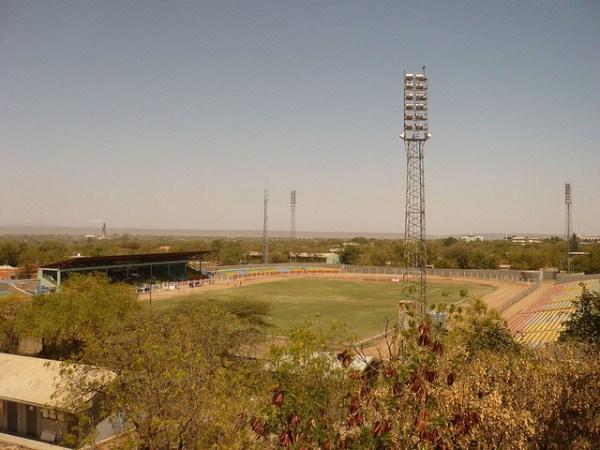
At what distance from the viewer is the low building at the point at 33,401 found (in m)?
18.0

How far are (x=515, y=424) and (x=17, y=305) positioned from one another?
104 ft

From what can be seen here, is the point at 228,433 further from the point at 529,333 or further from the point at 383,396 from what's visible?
the point at 529,333

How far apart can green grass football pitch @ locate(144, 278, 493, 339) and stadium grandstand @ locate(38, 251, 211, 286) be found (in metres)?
10.5

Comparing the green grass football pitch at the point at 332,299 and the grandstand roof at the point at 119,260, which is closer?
the green grass football pitch at the point at 332,299

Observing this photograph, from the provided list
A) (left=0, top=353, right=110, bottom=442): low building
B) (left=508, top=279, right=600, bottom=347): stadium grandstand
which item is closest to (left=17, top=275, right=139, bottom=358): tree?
(left=0, top=353, right=110, bottom=442): low building

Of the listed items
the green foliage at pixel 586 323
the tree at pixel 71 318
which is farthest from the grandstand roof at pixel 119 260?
the green foliage at pixel 586 323

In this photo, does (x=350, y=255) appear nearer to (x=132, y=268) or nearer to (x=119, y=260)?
(x=132, y=268)

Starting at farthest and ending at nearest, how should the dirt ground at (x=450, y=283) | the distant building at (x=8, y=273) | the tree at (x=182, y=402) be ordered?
1. the distant building at (x=8, y=273)
2. the dirt ground at (x=450, y=283)
3. the tree at (x=182, y=402)

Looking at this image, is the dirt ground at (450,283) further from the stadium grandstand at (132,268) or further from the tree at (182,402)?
the tree at (182,402)

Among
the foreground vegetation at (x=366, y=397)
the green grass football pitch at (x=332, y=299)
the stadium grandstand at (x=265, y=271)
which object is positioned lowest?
the green grass football pitch at (x=332, y=299)

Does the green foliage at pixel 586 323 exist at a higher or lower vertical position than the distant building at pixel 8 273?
higher

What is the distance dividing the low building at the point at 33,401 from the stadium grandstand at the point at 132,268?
36913 mm

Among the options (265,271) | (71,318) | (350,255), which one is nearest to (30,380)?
(71,318)

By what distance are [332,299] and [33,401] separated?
4528cm
